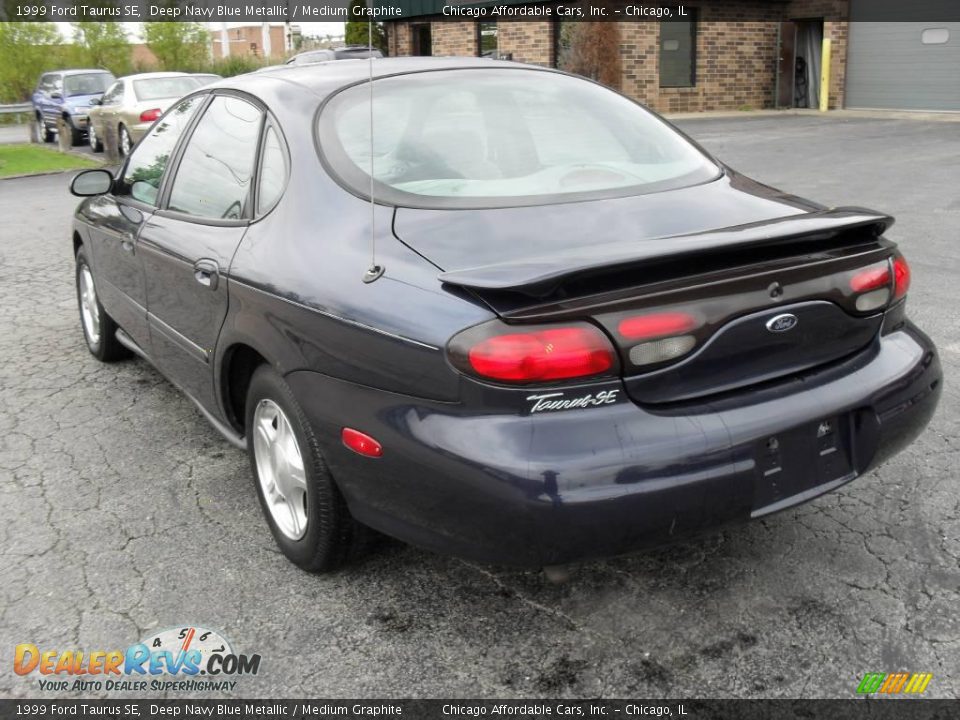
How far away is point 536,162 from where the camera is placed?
3223 mm

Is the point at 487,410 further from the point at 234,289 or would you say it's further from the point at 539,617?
the point at 234,289

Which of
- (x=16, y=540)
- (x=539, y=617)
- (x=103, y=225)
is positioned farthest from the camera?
(x=103, y=225)

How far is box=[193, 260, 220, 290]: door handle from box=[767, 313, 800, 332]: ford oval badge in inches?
73.0

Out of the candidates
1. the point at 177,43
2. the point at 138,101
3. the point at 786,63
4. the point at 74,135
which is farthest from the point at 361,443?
the point at 177,43

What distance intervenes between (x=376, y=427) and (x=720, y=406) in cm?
90

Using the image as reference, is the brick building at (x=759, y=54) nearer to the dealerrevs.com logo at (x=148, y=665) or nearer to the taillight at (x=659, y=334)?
the taillight at (x=659, y=334)

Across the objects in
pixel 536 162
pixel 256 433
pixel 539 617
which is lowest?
pixel 539 617

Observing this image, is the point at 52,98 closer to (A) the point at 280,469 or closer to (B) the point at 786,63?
(B) the point at 786,63

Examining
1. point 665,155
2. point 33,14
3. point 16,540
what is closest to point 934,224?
point 665,155

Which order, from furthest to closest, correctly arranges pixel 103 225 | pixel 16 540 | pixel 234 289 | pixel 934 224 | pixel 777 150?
1. pixel 777 150
2. pixel 934 224
3. pixel 103 225
4. pixel 16 540
5. pixel 234 289

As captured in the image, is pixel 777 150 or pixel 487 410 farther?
pixel 777 150

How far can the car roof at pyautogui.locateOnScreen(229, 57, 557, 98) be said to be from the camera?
11.2 ft

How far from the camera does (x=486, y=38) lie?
1054 inches

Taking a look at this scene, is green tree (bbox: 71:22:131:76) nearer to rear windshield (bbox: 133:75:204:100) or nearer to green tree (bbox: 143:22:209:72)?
green tree (bbox: 143:22:209:72)
